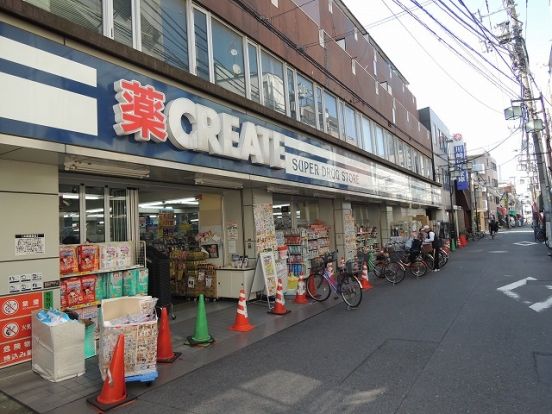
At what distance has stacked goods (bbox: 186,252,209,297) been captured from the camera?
10.7 meters

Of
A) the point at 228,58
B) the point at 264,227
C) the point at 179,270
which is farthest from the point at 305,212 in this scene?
the point at 228,58

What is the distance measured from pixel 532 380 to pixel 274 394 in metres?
3.04

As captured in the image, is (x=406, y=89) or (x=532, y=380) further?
(x=406, y=89)

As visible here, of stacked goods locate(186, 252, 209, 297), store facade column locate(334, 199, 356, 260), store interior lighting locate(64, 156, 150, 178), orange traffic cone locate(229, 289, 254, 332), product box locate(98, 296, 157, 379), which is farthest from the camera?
store facade column locate(334, 199, 356, 260)

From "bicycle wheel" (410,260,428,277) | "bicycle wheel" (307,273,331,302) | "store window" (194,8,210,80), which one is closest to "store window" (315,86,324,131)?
"bicycle wheel" (307,273,331,302)

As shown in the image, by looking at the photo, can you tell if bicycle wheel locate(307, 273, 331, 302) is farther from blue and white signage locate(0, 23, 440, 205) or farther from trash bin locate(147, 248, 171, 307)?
trash bin locate(147, 248, 171, 307)

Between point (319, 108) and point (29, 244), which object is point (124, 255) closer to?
point (29, 244)

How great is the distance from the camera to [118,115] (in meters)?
5.98

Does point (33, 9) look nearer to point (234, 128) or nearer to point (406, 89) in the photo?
point (234, 128)

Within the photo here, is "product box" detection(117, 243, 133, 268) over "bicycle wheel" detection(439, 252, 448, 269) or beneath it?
over

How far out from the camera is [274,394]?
4.62 metres

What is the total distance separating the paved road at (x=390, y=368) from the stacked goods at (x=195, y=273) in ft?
11.9

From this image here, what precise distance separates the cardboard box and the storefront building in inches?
16.7

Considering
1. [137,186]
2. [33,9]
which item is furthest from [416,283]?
[33,9]
